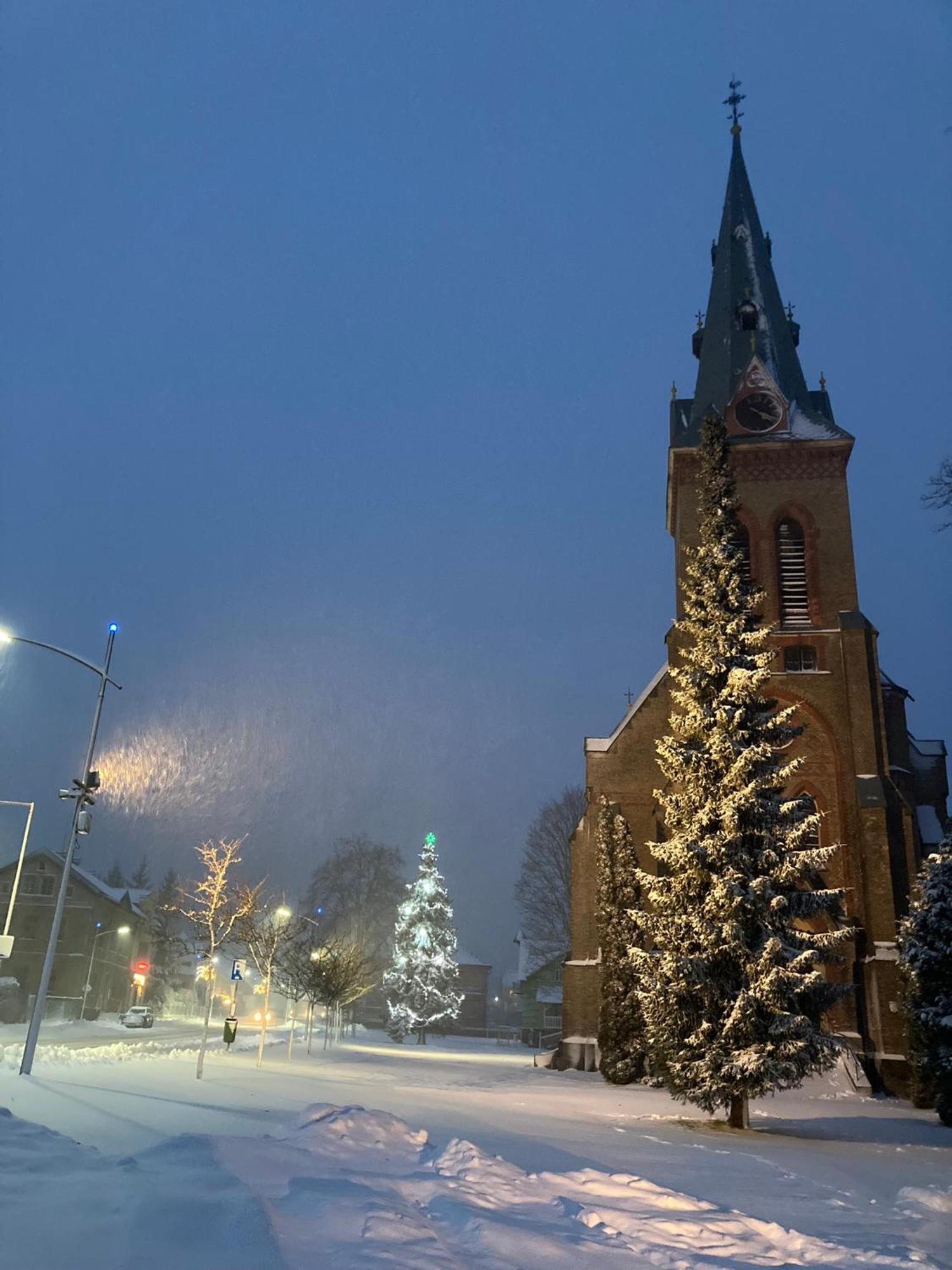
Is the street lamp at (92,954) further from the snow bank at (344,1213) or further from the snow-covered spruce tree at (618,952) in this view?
the snow bank at (344,1213)

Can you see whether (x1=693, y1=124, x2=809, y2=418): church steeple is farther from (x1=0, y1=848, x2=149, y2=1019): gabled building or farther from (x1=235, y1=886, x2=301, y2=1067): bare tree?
(x1=0, y1=848, x2=149, y2=1019): gabled building

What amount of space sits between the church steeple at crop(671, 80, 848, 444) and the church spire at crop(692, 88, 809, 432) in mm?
37

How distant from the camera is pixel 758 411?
3541 centimetres

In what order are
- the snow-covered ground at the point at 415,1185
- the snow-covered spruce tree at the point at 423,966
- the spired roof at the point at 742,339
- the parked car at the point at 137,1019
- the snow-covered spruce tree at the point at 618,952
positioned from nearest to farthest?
1. the snow-covered ground at the point at 415,1185
2. the snow-covered spruce tree at the point at 618,952
3. the spired roof at the point at 742,339
4. the parked car at the point at 137,1019
5. the snow-covered spruce tree at the point at 423,966

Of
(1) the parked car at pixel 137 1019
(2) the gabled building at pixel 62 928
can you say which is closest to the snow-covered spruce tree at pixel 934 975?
(1) the parked car at pixel 137 1019

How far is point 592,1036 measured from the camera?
30016 mm

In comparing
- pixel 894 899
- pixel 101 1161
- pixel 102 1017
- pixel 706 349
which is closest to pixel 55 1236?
pixel 101 1161

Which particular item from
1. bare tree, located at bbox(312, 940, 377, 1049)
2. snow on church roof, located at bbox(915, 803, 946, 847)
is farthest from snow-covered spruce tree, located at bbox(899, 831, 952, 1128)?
bare tree, located at bbox(312, 940, 377, 1049)

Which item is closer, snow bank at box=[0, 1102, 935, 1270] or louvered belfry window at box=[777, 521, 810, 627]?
snow bank at box=[0, 1102, 935, 1270]

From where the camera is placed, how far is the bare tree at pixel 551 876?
5059 cm

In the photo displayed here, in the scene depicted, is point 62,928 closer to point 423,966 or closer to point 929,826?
point 423,966

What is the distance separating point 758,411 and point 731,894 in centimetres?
2353

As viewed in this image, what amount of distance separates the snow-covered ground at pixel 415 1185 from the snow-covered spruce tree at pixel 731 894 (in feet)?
4.20

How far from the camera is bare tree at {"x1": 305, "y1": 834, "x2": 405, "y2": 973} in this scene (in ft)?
210
